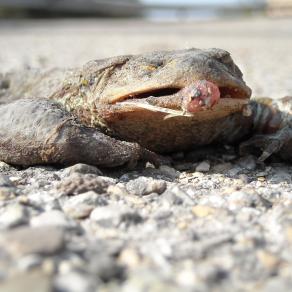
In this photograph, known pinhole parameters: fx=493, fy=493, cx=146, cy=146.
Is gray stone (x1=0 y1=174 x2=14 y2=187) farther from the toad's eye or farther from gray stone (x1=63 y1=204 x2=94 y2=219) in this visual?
the toad's eye

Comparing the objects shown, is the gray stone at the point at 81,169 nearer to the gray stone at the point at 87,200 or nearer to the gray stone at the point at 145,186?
the gray stone at the point at 145,186

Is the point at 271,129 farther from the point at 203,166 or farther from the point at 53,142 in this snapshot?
the point at 53,142

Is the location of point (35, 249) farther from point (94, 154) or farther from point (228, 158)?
point (228, 158)

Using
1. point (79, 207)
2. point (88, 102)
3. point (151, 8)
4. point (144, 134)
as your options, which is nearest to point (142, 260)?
point (79, 207)

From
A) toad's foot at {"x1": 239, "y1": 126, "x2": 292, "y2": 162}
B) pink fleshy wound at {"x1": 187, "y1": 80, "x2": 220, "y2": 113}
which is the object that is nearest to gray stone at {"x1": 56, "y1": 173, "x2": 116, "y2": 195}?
pink fleshy wound at {"x1": 187, "y1": 80, "x2": 220, "y2": 113}

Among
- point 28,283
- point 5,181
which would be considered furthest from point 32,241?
point 5,181

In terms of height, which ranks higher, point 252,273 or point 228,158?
point 252,273

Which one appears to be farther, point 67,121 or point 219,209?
point 67,121
